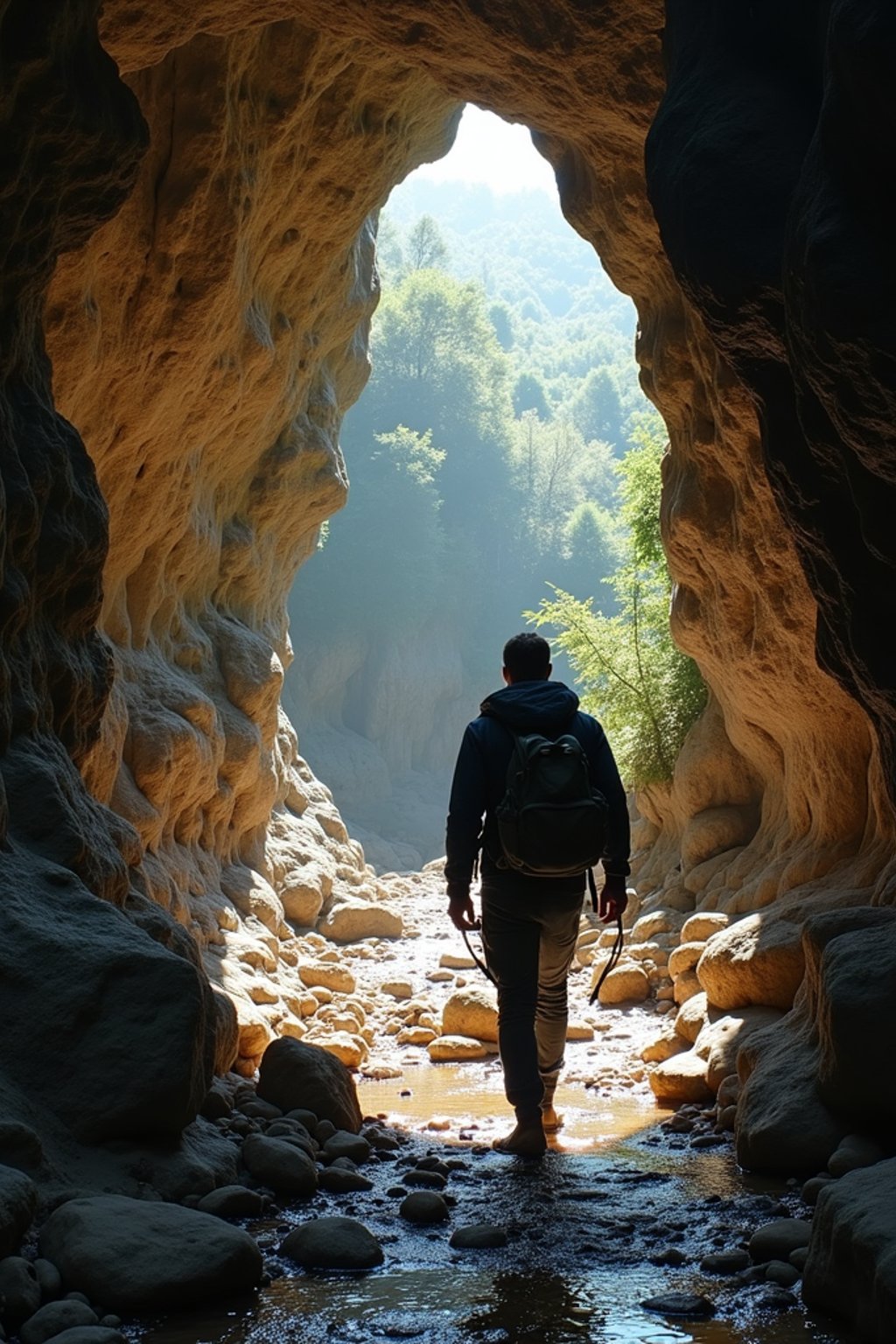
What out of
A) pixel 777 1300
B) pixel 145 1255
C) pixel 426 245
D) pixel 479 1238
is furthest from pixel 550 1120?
pixel 426 245

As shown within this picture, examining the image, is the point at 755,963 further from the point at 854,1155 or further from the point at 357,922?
the point at 357,922

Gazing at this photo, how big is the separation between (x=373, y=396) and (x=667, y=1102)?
4894cm

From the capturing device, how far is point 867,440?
3787 millimetres

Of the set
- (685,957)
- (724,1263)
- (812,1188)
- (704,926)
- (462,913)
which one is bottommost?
(724,1263)

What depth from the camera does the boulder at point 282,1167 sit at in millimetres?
4273

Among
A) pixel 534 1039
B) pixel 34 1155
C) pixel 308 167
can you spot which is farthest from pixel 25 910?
pixel 308 167

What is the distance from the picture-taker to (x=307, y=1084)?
5.33 metres

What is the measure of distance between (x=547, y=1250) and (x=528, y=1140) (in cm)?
131

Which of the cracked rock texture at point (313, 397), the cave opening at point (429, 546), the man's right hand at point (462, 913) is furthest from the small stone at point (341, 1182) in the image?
the cave opening at point (429, 546)

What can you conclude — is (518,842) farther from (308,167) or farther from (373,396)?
(373,396)

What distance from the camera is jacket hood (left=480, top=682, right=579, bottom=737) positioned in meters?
5.06

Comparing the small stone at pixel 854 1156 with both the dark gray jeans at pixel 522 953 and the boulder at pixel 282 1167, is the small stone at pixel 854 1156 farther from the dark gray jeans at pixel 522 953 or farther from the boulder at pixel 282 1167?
the boulder at pixel 282 1167

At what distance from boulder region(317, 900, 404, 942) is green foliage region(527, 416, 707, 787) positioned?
347 centimetres

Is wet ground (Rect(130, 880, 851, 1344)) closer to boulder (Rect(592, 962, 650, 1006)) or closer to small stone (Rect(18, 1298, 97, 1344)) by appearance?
small stone (Rect(18, 1298, 97, 1344))
